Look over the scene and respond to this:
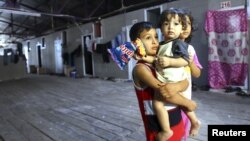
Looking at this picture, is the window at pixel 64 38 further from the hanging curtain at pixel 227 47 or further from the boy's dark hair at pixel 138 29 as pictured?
the boy's dark hair at pixel 138 29

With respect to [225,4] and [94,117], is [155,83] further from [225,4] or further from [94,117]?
[225,4]

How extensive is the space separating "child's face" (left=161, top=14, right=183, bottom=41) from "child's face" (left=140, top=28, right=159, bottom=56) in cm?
5

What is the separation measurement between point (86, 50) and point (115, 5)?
7.16 feet

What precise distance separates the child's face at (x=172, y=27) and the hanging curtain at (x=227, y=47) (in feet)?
13.8

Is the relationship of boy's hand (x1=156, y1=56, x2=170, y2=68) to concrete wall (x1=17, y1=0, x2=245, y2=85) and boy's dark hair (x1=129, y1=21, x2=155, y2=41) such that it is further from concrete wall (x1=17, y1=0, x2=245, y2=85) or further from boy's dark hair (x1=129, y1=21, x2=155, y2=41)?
concrete wall (x1=17, y1=0, x2=245, y2=85)

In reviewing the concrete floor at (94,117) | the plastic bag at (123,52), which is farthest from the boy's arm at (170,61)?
the concrete floor at (94,117)

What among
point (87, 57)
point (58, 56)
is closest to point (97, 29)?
point (87, 57)

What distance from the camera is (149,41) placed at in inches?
38.5

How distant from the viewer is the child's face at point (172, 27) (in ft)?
3.19

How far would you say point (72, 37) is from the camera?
11250 mm

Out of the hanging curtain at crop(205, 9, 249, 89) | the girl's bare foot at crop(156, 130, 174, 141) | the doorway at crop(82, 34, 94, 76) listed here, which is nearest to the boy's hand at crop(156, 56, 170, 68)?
the girl's bare foot at crop(156, 130, 174, 141)

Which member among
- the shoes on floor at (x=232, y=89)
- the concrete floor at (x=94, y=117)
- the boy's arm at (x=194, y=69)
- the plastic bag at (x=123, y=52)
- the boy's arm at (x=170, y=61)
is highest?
the plastic bag at (x=123, y=52)

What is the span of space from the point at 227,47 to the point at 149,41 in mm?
4442

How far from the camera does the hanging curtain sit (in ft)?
15.5
